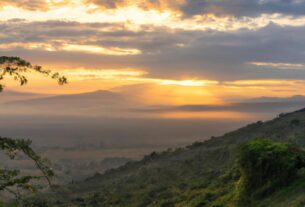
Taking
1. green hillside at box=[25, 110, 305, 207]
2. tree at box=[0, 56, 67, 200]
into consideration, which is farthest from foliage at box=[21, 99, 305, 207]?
tree at box=[0, 56, 67, 200]

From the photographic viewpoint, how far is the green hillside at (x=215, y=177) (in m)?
23.9

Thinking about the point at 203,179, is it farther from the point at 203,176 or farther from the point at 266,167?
the point at 266,167

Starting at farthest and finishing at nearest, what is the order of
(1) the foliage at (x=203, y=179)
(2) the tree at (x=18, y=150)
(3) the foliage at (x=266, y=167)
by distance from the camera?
(1) the foliage at (x=203, y=179) → (3) the foliage at (x=266, y=167) → (2) the tree at (x=18, y=150)

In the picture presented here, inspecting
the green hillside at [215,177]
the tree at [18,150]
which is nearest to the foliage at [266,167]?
the green hillside at [215,177]

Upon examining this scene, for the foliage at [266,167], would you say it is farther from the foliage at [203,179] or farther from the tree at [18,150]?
the tree at [18,150]

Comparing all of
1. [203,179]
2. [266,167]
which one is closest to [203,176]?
[203,179]

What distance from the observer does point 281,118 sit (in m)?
64.1

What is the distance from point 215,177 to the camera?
4125cm

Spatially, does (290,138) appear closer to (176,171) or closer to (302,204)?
(176,171)

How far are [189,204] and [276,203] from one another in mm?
12000

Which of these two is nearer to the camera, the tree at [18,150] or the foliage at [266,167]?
the tree at [18,150]

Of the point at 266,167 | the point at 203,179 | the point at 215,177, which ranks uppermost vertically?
the point at 266,167

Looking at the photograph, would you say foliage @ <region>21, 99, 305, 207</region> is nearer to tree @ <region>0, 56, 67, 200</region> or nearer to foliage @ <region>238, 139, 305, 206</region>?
A: foliage @ <region>238, 139, 305, 206</region>

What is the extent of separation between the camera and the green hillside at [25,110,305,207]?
23.9 metres
